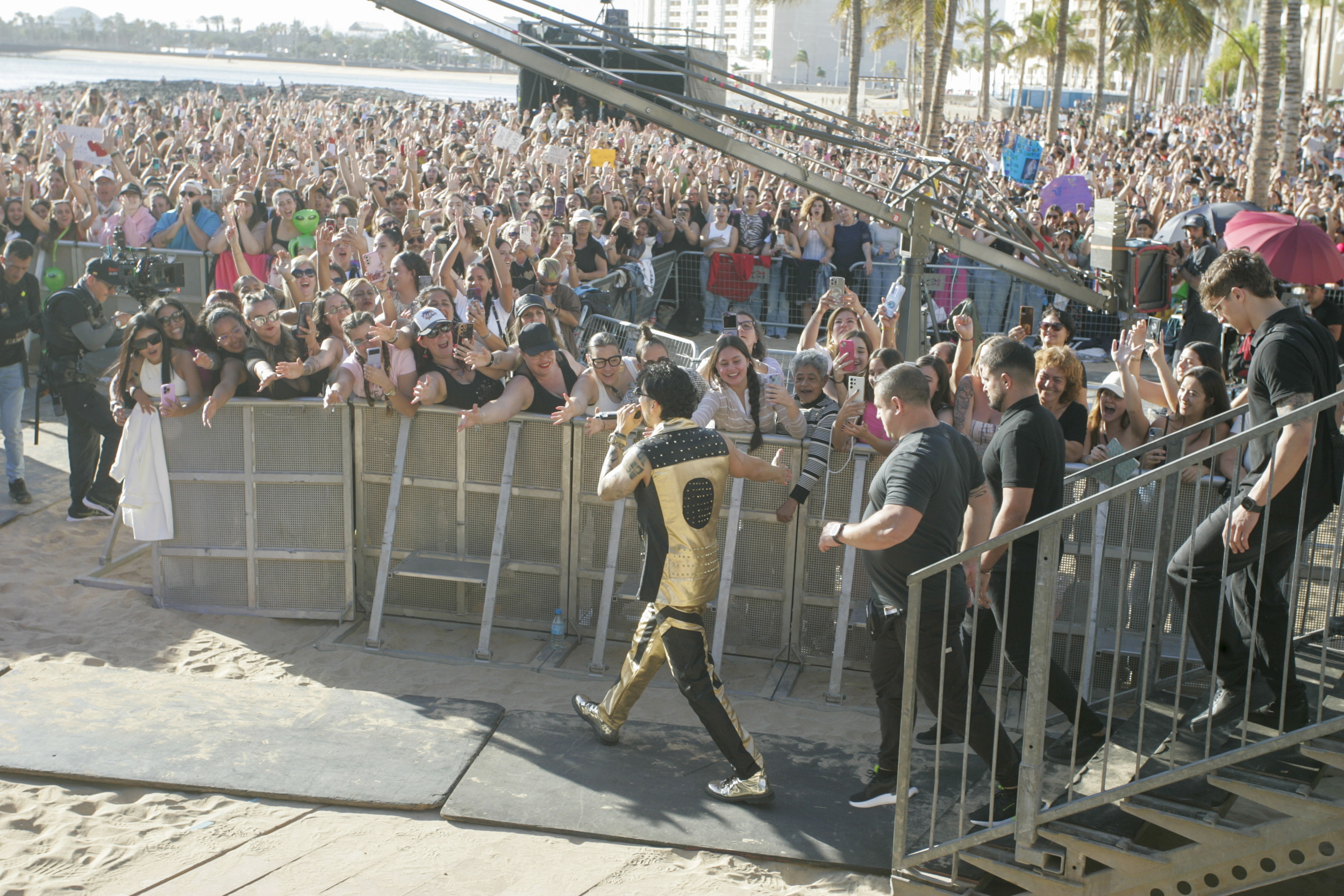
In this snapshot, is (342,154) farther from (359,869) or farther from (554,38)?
(554,38)

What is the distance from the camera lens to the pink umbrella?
748 cm

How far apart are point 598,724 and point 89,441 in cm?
493

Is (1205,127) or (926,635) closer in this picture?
(926,635)

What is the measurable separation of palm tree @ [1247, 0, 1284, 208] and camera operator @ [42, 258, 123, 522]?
16007 mm

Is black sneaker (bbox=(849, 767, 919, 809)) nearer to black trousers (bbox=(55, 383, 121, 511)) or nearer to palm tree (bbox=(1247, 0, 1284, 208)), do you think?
black trousers (bbox=(55, 383, 121, 511))

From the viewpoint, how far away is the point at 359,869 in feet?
14.9

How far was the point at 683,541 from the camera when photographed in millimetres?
4910

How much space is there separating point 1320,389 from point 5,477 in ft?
29.5

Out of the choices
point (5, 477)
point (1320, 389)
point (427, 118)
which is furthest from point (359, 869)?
point (427, 118)

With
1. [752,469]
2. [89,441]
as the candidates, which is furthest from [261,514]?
[752,469]

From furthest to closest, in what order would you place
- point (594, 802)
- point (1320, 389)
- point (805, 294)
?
point (805, 294) < point (594, 802) < point (1320, 389)

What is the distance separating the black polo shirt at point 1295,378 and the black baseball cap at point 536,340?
Answer: 3.77 meters

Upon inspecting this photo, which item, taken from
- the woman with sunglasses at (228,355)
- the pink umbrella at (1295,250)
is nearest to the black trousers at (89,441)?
the woman with sunglasses at (228,355)

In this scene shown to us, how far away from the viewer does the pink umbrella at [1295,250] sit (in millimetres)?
7477
